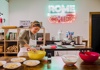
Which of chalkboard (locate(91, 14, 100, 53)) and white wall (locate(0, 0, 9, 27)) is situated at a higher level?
white wall (locate(0, 0, 9, 27))

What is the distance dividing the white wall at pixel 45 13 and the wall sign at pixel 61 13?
17cm

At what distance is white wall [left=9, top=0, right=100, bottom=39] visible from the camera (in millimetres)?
6430

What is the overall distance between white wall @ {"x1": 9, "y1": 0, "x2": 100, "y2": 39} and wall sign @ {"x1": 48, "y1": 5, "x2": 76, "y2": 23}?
172 millimetres

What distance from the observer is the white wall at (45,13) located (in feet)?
21.1

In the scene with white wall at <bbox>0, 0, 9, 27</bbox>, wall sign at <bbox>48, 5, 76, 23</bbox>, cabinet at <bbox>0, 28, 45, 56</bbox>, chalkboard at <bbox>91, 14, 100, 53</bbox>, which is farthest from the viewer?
chalkboard at <bbox>91, 14, 100, 53</bbox>

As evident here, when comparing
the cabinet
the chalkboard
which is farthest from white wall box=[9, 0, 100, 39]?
the cabinet

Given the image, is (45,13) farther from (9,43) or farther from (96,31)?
(96,31)

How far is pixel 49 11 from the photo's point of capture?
6.43 meters

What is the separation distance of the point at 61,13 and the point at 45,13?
0.69 metres

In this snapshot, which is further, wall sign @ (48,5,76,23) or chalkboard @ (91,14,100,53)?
chalkboard @ (91,14,100,53)

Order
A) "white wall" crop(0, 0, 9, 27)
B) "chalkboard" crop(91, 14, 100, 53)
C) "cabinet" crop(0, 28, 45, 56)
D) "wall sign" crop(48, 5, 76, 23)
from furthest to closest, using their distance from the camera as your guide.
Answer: "chalkboard" crop(91, 14, 100, 53), "wall sign" crop(48, 5, 76, 23), "white wall" crop(0, 0, 9, 27), "cabinet" crop(0, 28, 45, 56)

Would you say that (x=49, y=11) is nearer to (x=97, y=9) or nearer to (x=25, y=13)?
(x=25, y=13)

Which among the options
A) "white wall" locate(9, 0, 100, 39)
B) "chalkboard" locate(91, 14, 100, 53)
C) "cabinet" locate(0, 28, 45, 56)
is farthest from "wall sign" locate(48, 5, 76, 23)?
"cabinet" locate(0, 28, 45, 56)

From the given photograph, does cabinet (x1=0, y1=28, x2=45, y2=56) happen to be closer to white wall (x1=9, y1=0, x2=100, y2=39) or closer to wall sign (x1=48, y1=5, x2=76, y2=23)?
white wall (x1=9, y1=0, x2=100, y2=39)
